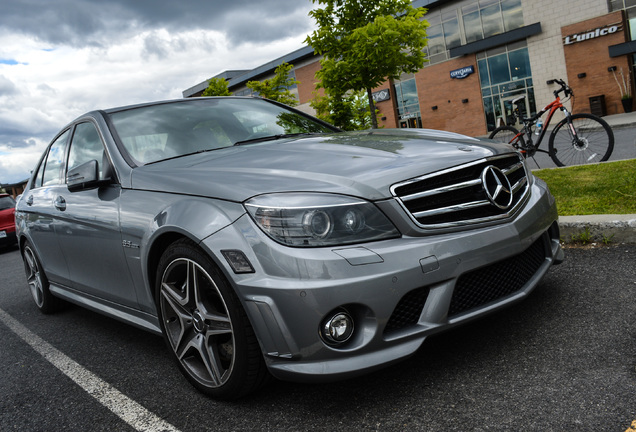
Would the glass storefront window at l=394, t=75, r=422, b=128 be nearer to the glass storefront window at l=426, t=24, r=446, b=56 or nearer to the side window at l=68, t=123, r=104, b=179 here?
the glass storefront window at l=426, t=24, r=446, b=56

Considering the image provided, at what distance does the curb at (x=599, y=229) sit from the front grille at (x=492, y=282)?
1.76 m

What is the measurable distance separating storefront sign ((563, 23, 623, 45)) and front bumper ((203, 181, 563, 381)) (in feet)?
103

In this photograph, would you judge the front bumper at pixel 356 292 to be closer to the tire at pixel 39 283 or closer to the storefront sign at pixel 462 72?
the tire at pixel 39 283

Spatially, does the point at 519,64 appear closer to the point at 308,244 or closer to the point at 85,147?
the point at 85,147

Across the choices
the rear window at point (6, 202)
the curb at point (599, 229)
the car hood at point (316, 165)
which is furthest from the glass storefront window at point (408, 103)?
the car hood at point (316, 165)

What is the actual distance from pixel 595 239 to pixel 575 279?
2.87 feet

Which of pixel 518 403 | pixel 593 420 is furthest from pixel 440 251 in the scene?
pixel 593 420

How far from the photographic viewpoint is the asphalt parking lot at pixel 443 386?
215cm

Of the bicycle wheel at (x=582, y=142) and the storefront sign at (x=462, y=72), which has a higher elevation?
the storefront sign at (x=462, y=72)

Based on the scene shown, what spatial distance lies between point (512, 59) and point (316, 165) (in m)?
33.3

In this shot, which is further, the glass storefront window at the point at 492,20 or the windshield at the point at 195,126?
the glass storefront window at the point at 492,20

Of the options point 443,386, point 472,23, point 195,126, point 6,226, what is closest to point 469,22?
point 472,23

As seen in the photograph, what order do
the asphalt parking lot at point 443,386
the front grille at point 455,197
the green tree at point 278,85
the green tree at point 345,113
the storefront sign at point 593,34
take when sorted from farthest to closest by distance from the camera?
the storefront sign at point 593,34 < the green tree at point 278,85 < the green tree at point 345,113 < the front grille at point 455,197 < the asphalt parking lot at point 443,386

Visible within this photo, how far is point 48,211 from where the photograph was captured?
4211 mm
